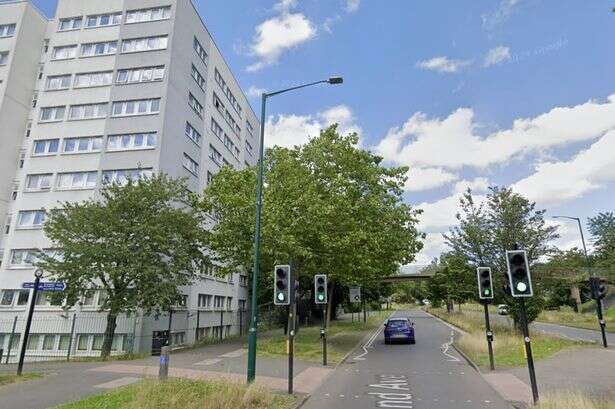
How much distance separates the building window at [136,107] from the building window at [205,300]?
14865 millimetres

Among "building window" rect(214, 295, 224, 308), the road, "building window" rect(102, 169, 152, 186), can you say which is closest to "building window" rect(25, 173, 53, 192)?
"building window" rect(102, 169, 152, 186)

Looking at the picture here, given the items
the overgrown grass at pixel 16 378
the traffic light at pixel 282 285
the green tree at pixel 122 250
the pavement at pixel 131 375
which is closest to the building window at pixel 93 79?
the green tree at pixel 122 250

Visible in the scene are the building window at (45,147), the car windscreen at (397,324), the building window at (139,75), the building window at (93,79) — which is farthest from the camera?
the building window at (93,79)

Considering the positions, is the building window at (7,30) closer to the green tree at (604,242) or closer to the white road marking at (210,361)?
the white road marking at (210,361)

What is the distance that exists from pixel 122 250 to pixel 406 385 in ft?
46.2

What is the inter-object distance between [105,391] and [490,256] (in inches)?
812

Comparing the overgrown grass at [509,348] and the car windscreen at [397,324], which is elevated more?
the car windscreen at [397,324]

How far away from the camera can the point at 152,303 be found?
2167 cm

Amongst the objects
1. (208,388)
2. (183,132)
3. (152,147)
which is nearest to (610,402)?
(208,388)

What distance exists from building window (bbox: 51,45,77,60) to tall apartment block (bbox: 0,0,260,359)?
8cm

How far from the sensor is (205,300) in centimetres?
3762

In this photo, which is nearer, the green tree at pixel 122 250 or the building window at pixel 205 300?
the green tree at pixel 122 250

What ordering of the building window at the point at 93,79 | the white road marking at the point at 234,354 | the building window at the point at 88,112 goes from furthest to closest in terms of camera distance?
1. the building window at the point at 93,79
2. the building window at the point at 88,112
3. the white road marking at the point at 234,354

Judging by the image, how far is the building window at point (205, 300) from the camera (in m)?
36.6
